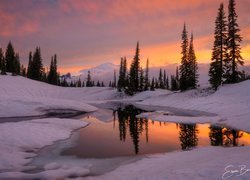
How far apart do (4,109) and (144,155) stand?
18418 mm

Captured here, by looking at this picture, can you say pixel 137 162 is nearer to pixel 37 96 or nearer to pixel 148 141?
pixel 148 141

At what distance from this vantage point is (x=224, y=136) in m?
18.5

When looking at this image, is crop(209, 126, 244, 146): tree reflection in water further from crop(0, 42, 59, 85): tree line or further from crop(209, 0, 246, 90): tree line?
crop(0, 42, 59, 85): tree line

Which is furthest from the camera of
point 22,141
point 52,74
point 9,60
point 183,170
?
point 52,74

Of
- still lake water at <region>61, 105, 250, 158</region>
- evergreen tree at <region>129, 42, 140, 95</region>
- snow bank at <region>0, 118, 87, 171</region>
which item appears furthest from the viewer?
evergreen tree at <region>129, 42, 140, 95</region>

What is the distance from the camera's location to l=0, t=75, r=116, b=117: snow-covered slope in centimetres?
2794

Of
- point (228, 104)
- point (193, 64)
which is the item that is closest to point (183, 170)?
point (228, 104)

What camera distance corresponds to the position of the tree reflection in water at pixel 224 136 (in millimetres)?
16288

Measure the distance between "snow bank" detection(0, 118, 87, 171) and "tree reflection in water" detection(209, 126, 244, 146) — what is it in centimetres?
949

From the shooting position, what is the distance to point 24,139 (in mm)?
14352

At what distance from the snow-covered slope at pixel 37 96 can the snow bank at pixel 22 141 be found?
35.6 ft

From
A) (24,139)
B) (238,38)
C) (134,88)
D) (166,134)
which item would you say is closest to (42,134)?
(24,139)

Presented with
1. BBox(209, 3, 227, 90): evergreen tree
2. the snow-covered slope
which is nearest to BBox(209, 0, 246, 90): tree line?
BBox(209, 3, 227, 90): evergreen tree

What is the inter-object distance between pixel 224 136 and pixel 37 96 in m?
60.3
